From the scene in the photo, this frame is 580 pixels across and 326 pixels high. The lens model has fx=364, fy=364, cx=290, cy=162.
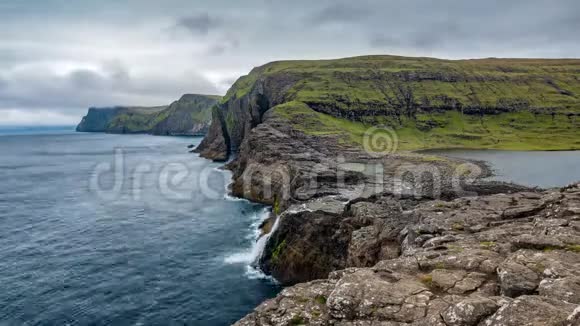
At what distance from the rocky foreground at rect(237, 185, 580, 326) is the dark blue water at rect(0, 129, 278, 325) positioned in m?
20.4

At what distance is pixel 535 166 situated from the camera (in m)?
110

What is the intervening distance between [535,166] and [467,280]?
112 metres

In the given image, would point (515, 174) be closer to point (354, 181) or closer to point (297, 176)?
point (354, 181)

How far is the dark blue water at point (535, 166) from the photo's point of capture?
87.8 meters

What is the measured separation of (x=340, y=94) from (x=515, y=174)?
106m

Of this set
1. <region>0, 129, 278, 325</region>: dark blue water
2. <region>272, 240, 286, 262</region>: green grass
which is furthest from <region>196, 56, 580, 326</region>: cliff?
<region>0, 129, 278, 325</region>: dark blue water

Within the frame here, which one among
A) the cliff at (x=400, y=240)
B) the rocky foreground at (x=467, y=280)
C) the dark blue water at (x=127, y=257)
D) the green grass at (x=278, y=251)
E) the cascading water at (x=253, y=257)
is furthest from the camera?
the cascading water at (x=253, y=257)

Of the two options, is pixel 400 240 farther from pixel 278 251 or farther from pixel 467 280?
pixel 278 251

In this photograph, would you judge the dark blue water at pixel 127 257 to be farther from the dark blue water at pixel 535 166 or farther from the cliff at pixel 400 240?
the dark blue water at pixel 535 166

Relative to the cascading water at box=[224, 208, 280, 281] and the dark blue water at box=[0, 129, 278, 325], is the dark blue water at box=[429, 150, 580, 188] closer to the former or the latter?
the cascading water at box=[224, 208, 280, 281]

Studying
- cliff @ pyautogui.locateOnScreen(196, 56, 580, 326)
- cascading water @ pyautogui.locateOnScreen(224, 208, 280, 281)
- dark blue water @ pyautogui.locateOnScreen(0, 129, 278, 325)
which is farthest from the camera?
cascading water @ pyautogui.locateOnScreen(224, 208, 280, 281)

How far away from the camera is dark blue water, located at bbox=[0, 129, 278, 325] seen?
39.4 m

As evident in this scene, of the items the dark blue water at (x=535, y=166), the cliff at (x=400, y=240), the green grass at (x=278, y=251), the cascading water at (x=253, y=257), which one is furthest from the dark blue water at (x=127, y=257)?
the dark blue water at (x=535, y=166)

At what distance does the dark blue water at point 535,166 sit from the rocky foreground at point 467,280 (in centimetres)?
6421
